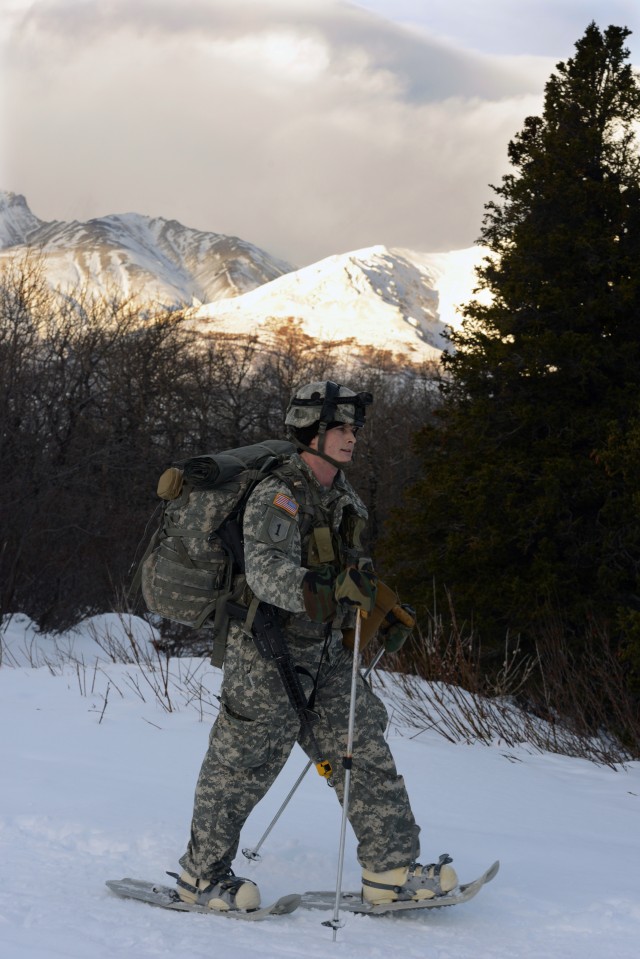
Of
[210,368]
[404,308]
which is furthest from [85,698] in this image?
[404,308]

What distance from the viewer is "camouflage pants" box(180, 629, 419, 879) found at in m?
3.79

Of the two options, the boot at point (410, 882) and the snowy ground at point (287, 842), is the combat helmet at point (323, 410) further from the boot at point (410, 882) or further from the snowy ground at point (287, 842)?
the snowy ground at point (287, 842)

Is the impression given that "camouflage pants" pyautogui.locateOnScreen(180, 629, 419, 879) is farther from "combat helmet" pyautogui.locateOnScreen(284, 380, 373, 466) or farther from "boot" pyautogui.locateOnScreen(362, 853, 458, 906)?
"combat helmet" pyautogui.locateOnScreen(284, 380, 373, 466)

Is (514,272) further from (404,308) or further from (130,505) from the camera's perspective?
(404,308)

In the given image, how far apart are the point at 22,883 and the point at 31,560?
13.6 meters

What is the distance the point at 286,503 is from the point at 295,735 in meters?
0.97

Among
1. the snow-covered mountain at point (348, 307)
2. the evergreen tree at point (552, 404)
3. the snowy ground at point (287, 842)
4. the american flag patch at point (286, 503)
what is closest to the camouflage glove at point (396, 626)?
the american flag patch at point (286, 503)

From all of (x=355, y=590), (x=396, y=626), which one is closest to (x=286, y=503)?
(x=355, y=590)

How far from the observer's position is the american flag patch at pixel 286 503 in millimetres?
3670

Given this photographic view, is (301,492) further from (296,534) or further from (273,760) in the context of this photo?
(273,760)

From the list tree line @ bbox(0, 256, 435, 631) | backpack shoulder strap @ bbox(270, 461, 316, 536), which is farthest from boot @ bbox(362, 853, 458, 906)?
tree line @ bbox(0, 256, 435, 631)

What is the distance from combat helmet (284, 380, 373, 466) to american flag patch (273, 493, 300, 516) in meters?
0.31

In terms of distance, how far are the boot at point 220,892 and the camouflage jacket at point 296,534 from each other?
0.99 metres

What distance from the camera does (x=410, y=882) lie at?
378cm
